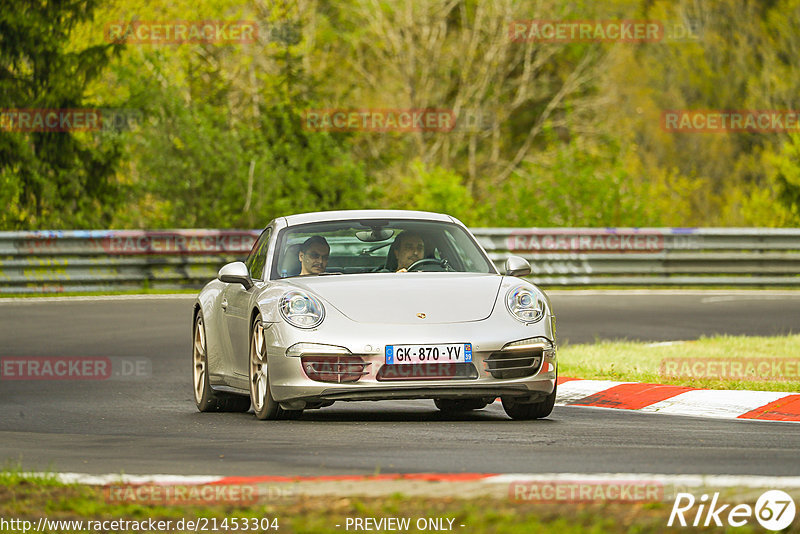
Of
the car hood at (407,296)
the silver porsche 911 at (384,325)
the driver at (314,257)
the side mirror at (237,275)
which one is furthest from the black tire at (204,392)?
the car hood at (407,296)

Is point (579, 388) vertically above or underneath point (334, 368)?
underneath

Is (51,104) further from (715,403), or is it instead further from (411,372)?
(411,372)

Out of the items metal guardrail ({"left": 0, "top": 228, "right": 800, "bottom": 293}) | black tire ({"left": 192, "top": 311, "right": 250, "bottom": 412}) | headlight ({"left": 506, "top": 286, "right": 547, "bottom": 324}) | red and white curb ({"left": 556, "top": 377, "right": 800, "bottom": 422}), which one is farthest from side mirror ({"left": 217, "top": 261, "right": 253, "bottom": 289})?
metal guardrail ({"left": 0, "top": 228, "right": 800, "bottom": 293})

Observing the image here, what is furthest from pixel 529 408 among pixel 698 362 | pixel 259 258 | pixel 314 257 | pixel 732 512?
pixel 732 512

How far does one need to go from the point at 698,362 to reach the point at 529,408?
3.73 m

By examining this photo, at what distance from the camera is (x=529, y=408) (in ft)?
35.1

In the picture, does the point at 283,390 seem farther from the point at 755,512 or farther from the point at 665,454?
the point at 755,512

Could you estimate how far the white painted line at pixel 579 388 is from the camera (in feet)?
40.4

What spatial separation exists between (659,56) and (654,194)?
86.5ft

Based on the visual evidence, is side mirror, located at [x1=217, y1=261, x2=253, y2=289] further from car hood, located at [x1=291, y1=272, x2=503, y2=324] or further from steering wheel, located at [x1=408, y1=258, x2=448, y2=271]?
steering wheel, located at [x1=408, y1=258, x2=448, y2=271]

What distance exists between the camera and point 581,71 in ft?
150

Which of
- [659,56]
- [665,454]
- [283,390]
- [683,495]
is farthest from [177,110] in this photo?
[659,56]

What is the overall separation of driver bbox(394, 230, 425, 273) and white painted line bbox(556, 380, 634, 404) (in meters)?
1.82

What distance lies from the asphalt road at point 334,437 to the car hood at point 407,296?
680 millimetres
